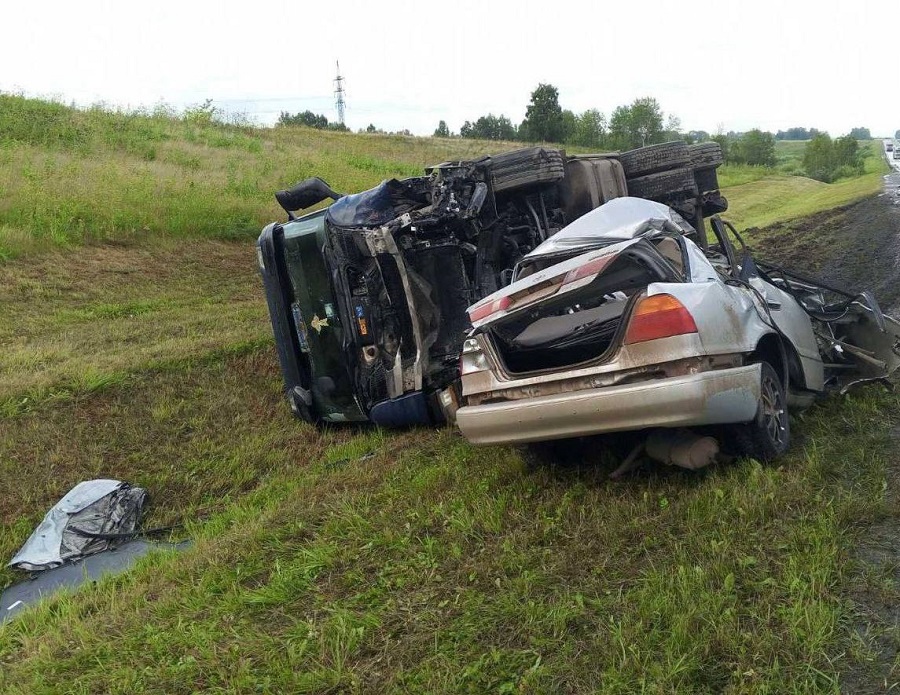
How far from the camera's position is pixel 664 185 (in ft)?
26.4

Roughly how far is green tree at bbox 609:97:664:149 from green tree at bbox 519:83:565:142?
23.5 feet

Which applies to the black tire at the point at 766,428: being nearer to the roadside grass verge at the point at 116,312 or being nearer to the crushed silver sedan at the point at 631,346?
the crushed silver sedan at the point at 631,346

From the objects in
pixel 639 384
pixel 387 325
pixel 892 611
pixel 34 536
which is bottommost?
pixel 892 611

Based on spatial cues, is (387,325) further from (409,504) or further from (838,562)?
(838,562)

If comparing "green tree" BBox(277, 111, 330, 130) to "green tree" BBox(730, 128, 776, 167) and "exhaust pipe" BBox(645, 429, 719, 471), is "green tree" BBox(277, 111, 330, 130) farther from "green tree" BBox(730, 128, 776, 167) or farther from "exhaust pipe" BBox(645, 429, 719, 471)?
"exhaust pipe" BBox(645, 429, 719, 471)

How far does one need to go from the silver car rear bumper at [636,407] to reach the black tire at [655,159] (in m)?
4.61

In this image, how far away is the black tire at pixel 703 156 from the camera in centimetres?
830

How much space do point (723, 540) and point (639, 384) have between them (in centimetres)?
79

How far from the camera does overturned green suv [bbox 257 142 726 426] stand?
20.2 feet

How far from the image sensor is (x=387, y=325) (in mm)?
6219

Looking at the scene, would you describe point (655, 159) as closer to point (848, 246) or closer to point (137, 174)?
point (848, 246)

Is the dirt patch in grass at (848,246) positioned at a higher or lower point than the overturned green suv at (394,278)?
lower

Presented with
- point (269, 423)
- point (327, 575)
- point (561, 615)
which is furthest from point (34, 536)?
point (561, 615)

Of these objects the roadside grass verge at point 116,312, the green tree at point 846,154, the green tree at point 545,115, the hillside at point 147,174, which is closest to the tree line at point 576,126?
Answer: the green tree at point 545,115
